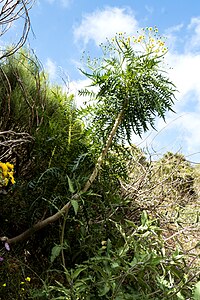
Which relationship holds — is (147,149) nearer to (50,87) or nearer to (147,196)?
(147,196)

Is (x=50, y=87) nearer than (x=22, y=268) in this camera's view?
No

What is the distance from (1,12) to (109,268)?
75.0 inches

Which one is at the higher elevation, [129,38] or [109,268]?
[129,38]

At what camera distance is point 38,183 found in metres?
2.39

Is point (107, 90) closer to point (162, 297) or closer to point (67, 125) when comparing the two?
point (67, 125)

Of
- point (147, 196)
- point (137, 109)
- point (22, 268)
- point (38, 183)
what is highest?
point (137, 109)

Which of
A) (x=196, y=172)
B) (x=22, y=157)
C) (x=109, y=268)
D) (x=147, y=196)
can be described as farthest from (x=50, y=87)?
(x=196, y=172)

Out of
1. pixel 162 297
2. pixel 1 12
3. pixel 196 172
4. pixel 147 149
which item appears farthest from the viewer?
pixel 196 172

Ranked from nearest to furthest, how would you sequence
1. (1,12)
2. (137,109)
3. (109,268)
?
1. (109,268)
2. (137,109)
3. (1,12)

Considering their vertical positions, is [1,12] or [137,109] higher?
[1,12]

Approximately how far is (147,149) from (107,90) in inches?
52.7

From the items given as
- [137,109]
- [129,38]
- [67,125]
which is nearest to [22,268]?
[67,125]

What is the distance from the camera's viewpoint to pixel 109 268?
72.9 inches

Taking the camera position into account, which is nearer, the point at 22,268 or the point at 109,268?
the point at 109,268
